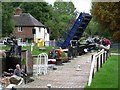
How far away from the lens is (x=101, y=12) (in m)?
39.7

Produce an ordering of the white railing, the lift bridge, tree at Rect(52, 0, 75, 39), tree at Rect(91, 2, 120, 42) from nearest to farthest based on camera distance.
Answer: the white railing, the lift bridge, tree at Rect(91, 2, 120, 42), tree at Rect(52, 0, 75, 39)

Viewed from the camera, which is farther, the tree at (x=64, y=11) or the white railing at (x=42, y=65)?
the tree at (x=64, y=11)

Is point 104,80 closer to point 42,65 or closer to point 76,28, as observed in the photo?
point 42,65

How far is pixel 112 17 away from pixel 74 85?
2746 centimetres

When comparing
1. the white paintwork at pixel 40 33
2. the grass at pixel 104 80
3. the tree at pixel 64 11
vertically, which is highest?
the tree at pixel 64 11

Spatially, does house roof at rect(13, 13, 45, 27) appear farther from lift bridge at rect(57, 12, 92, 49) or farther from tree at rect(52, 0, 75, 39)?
lift bridge at rect(57, 12, 92, 49)

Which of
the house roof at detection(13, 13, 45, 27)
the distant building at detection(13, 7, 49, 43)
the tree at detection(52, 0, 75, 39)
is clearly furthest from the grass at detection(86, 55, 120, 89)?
the tree at detection(52, 0, 75, 39)

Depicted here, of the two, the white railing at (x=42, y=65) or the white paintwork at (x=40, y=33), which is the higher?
the white paintwork at (x=40, y=33)

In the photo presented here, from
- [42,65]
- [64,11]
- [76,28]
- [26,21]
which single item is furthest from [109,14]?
[64,11]

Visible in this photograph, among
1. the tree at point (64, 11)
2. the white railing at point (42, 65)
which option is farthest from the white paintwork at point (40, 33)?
the white railing at point (42, 65)

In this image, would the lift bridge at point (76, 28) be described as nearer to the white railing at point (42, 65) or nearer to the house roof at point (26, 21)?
the white railing at point (42, 65)

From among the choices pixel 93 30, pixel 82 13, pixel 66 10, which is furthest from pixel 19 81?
pixel 66 10

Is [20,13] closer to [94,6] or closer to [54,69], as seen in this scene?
[94,6]

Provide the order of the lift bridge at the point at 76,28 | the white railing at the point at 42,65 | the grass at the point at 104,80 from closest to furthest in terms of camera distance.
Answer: the grass at the point at 104,80 < the white railing at the point at 42,65 < the lift bridge at the point at 76,28
